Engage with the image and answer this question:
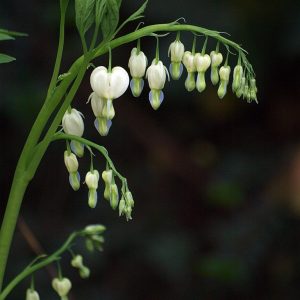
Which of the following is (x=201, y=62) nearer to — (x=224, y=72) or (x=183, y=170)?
(x=224, y=72)

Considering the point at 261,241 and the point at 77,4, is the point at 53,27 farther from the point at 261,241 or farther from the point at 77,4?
the point at 77,4

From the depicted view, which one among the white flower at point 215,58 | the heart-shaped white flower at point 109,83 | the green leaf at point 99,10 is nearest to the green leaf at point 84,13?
the green leaf at point 99,10

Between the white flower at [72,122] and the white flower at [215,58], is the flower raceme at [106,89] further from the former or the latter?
the white flower at [215,58]

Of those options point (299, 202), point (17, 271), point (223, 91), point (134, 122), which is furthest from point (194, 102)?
point (223, 91)

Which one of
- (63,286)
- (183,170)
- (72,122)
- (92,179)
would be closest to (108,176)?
(92,179)

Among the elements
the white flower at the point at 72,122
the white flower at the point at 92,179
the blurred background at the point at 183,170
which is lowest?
the blurred background at the point at 183,170

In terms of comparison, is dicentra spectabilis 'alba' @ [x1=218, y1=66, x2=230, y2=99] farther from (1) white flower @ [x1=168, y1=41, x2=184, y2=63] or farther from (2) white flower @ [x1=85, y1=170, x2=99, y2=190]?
(2) white flower @ [x1=85, y1=170, x2=99, y2=190]
